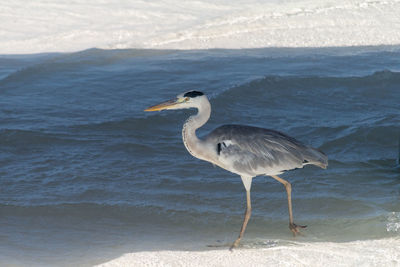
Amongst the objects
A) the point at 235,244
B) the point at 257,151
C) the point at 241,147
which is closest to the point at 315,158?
the point at 257,151

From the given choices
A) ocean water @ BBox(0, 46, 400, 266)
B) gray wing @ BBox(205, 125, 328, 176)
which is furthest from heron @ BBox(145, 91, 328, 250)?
ocean water @ BBox(0, 46, 400, 266)

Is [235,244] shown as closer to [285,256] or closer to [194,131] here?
[285,256]

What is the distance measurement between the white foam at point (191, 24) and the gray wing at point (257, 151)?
755cm

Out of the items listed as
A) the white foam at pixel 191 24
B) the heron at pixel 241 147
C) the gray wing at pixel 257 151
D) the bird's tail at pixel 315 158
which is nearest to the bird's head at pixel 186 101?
the heron at pixel 241 147

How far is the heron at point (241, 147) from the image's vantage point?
580 centimetres

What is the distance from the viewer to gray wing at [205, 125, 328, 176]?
582 cm

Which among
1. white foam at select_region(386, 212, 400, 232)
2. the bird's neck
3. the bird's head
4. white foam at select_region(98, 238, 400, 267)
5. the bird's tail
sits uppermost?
the bird's head

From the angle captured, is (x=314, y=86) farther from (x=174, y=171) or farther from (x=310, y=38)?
(x=174, y=171)

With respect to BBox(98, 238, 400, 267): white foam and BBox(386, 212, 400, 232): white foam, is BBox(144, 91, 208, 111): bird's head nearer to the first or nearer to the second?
BBox(98, 238, 400, 267): white foam

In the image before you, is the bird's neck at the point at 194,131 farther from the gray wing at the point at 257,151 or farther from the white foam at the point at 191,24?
the white foam at the point at 191,24

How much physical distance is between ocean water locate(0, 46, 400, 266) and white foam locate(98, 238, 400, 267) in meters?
0.31

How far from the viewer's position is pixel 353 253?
17.2ft

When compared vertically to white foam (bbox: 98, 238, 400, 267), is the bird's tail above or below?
above

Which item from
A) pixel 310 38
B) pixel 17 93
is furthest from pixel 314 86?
pixel 17 93
